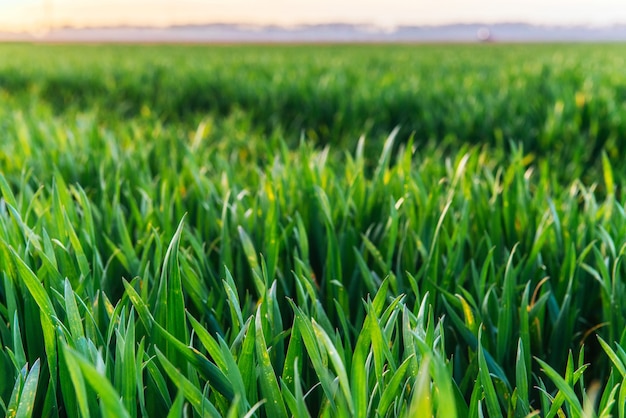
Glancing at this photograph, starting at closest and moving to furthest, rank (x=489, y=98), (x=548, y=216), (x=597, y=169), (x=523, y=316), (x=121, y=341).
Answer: (x=121, y=341) → (x=523, y=316) → (x=548, y=216) → (x=597, y=169) → (x=489, y=98)

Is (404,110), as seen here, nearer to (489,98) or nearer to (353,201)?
(489,98)

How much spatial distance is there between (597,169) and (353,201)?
176 centimetres

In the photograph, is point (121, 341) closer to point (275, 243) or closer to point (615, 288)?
point (275, 243)

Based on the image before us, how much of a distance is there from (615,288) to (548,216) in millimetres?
344

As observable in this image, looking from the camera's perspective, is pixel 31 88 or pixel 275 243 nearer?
pixel 275 243

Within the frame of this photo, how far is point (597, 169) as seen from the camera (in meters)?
2.69

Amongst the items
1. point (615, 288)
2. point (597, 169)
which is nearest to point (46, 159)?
point (615, 288)

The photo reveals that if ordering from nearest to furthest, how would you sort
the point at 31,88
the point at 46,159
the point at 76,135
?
the point at 46,159 < the point at 76,135 < the point at 31,88

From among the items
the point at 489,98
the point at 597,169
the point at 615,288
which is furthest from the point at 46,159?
the point at 489,98

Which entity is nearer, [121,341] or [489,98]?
[121,341]

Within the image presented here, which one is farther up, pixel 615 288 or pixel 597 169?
pixel 615 288

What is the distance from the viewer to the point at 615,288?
37.9 inches

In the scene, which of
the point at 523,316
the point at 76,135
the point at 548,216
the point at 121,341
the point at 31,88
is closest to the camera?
the point at 121,341

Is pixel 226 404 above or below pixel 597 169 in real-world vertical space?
above
